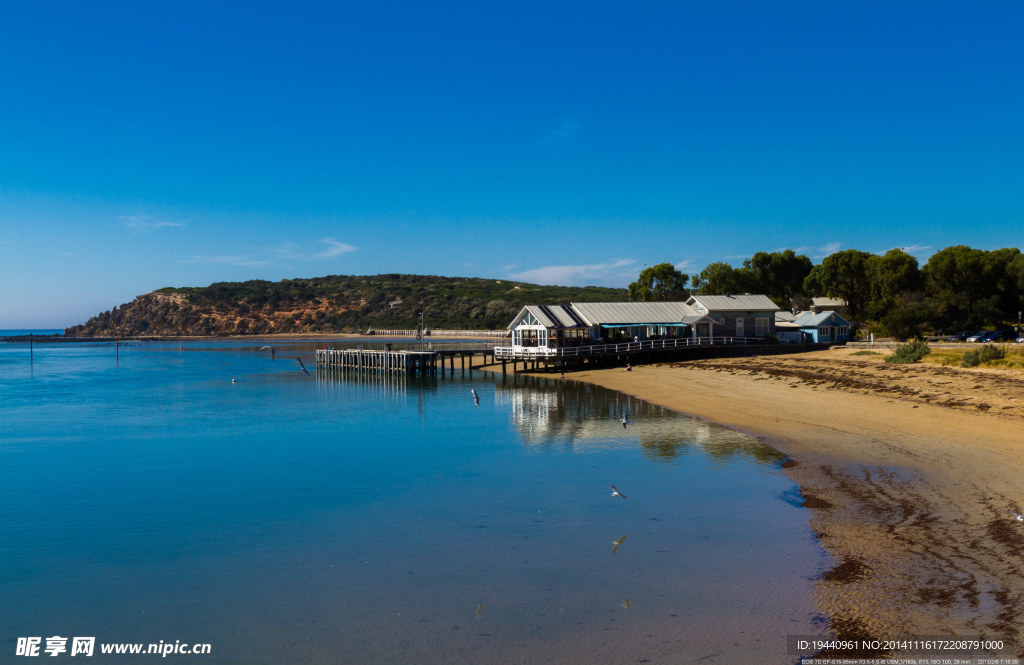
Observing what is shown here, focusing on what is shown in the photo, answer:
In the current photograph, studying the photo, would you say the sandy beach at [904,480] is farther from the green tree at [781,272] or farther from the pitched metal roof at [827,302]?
the green tree at [781,272]

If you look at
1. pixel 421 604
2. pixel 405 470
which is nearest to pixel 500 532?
pixel 421 604

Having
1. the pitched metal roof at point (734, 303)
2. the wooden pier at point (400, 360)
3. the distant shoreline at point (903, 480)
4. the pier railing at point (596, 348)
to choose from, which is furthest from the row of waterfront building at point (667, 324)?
the distant shoreline at point (903, 480)

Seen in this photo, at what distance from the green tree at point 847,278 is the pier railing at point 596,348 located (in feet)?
98.9

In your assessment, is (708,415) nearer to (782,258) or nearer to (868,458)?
(868,458)

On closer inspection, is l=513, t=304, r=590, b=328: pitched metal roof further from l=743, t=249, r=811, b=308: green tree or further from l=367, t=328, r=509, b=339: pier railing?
l=367, t=328, r=509, b=339: pier railing

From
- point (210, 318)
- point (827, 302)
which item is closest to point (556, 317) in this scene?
point (827, 302)

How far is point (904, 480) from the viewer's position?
672 inches

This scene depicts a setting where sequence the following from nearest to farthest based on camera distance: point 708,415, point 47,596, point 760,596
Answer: point 760,596 < point 47,596 < point 708,415

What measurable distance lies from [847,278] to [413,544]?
77.6m

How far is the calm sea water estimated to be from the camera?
9914 millimetres

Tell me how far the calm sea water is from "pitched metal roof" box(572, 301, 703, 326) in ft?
90.3

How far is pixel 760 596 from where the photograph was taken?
10812mm

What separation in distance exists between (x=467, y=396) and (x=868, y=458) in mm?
25611

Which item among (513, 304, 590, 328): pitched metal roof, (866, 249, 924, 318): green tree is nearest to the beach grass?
(513, 304, 590, 328): pitched metal roof
